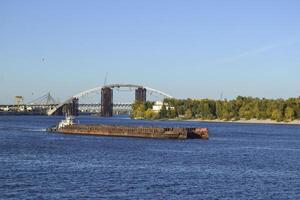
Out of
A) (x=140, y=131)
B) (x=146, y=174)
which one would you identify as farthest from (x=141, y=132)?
(x=146, y=174)

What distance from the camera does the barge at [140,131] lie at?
418 feet

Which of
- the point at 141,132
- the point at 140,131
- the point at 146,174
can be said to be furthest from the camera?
the point at 140,131

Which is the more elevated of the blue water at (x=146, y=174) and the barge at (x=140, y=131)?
the barge at (x=140, y=131)

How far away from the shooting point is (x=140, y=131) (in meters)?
134

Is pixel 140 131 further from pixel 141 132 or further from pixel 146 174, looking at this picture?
pixel 146 174

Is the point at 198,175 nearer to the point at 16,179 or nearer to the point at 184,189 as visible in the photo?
the point at 184,189

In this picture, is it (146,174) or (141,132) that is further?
(141,132)

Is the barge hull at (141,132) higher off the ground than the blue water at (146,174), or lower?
higher

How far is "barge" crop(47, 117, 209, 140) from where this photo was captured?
418 feet

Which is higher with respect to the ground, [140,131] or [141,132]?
[140,131]

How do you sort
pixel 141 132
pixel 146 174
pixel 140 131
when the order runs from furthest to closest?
pixel 140 131, pixel 141 132, pixel 146 174

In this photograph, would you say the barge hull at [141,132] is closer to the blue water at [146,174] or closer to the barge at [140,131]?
the barge at [140,131]

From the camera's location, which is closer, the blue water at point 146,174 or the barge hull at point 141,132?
the blue water at point 146,174

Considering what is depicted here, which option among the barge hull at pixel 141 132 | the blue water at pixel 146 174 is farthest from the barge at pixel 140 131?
the blue water at pixel 146 174
